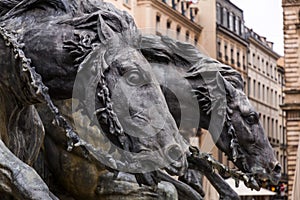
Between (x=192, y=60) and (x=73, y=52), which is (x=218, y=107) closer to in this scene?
(x=192, y=60)

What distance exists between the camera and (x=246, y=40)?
54.7 m

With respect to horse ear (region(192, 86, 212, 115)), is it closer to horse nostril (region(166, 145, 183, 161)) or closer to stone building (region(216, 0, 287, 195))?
horse nostril (region(166, 145, 183, 161))

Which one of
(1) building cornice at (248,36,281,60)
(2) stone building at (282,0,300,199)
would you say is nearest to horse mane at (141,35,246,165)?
(2) stone building at (282,0,300,199)

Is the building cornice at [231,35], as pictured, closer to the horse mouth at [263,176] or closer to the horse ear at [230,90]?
the horse ear at [230,90]

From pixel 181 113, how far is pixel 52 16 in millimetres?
1778

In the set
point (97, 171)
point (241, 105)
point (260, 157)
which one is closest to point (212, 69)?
point (241, 105)

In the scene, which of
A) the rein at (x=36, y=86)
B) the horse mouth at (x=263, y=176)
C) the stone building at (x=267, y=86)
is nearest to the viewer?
the rein at (x=36, y=86)

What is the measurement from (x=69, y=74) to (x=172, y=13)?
1444 inches

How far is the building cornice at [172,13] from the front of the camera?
121ft

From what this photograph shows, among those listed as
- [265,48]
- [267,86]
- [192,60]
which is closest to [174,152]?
[192,60]

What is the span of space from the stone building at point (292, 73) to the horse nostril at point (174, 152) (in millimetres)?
29551

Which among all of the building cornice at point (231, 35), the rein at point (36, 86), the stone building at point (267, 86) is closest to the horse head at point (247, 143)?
the rein at point (36, 86)

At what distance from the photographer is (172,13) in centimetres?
3969

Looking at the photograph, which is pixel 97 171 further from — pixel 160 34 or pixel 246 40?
pixel 246 40
